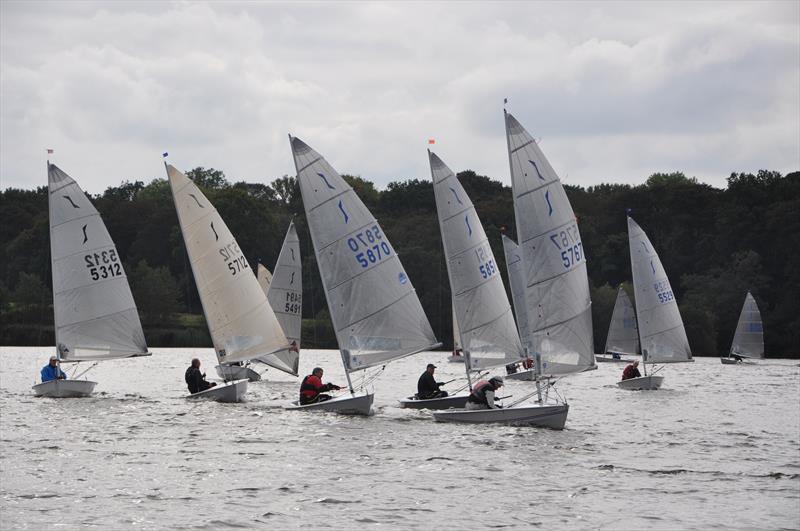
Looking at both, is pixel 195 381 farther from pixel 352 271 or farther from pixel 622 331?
pixel 622 331

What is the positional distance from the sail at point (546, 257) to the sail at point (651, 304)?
2028cm

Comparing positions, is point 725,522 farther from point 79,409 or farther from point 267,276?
point 267,276

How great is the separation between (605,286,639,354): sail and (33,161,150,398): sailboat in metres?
39.6

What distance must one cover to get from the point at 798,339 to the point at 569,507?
76.4 meters

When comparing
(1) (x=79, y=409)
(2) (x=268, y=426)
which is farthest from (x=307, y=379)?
(1) (x=79, y=409)

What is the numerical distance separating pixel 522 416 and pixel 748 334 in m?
53.2

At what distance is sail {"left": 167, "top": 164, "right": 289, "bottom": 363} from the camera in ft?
117

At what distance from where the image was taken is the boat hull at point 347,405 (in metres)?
29.9

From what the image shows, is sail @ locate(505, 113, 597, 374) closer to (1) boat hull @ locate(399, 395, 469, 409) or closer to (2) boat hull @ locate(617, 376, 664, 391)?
(1) boat hull @ locate(399, 395, 469, 409)

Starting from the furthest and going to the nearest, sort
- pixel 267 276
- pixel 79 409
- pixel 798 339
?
pixel 798 339
pixel 267 276
pixel 79 409

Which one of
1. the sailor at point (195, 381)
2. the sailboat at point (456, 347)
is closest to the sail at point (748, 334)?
the sailboat at point (456, 347)

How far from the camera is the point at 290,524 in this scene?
1752 cm

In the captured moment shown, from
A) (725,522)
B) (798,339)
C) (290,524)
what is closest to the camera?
(290,524)

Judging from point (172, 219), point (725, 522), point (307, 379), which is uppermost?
point (172, 219)
